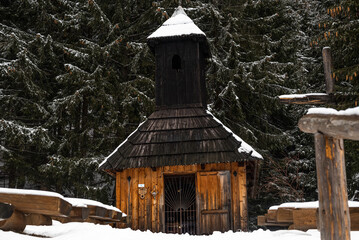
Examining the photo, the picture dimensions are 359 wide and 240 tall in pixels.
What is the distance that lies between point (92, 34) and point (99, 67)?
12.1ft

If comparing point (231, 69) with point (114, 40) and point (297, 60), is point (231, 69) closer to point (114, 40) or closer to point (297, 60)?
point (297, 60)

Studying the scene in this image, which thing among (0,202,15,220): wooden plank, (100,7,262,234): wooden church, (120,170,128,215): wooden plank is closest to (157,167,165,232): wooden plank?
(100,7,262,234): wooden church

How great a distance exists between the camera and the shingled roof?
1140cm

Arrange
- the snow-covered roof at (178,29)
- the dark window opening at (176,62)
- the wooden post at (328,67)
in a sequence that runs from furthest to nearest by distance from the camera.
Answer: the dark window opening at (176,62) → the snow-covered roof at (178,29) → the wooden post at (328,67)

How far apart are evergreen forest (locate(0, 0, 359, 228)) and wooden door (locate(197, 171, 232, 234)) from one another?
7.37 m

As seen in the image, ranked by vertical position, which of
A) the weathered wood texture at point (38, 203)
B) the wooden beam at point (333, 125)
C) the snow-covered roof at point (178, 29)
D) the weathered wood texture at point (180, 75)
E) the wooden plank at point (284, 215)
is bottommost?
the wooden plank at point (284, 215)

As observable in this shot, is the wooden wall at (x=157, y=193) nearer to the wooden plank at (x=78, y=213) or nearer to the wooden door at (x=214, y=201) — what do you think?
the wooden door at (x=214, y=201)

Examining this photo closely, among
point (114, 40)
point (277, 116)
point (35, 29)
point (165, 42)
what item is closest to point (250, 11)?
point (277, 116)

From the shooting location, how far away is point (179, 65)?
14852 mm

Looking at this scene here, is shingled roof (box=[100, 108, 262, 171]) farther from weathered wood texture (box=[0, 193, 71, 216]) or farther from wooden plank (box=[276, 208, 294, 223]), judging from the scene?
weathered wood texture (box=[0, 193, 71, 216])

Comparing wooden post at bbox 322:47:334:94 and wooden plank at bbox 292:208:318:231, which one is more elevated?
wooden post at bbox 322:47:334:94

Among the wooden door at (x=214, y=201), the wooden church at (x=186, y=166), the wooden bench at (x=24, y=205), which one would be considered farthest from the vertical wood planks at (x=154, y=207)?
the wooden bench at (x=24, y=205)

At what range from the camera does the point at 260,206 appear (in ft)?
65.1

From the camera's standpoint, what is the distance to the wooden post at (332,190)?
3.87 meters
